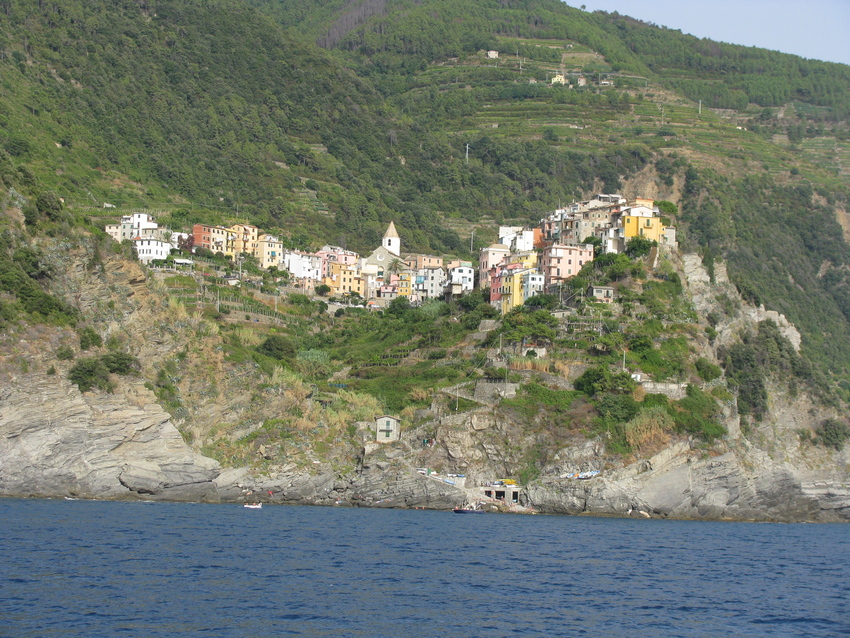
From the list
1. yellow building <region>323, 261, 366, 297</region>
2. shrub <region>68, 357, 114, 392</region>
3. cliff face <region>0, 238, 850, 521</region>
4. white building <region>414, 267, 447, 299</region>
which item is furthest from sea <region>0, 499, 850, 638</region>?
yellow building <region>323, 261, 366, 297</region>

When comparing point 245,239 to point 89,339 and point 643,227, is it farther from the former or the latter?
point 89,339

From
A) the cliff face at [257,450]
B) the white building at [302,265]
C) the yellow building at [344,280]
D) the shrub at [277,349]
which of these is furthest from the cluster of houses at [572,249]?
the white building at [302,265]

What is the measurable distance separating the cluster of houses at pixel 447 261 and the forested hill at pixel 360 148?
18.7ft

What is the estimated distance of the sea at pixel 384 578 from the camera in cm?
3412

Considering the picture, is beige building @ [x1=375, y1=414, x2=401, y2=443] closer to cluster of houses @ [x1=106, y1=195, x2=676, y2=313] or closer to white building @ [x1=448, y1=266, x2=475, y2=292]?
cluster of houses @ [x1=106, y1=195, x2=676, y2=313]

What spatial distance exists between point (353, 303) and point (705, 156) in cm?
7887

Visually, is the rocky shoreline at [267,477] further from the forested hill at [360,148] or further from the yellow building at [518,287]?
the forested hill at [360,148]

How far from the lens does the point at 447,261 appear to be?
124125 mm

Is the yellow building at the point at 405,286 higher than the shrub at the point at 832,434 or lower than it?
higher

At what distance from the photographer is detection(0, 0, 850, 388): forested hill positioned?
130 meters

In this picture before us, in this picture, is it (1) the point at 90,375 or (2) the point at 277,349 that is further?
(2) the point at 277,349

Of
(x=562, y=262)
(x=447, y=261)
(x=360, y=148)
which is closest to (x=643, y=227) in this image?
(x=562, y=262)

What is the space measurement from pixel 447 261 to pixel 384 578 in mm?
83342

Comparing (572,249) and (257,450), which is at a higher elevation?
(572,249)
